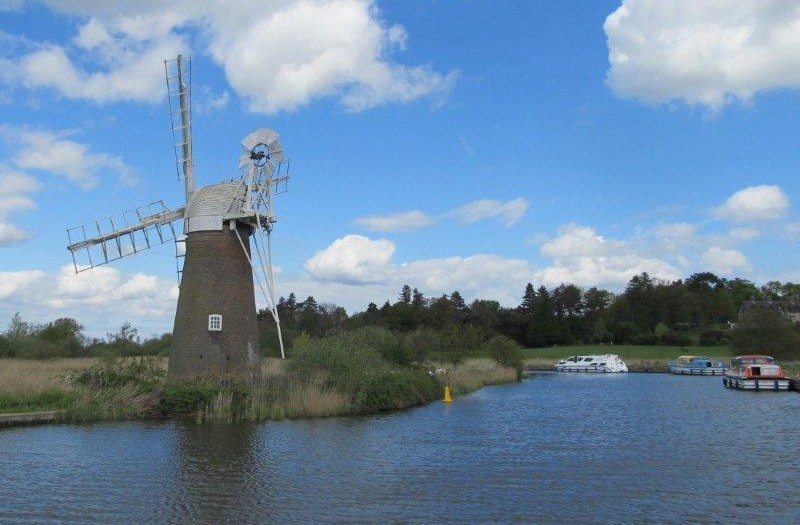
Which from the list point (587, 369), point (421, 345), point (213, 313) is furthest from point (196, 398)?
point (587, 369)

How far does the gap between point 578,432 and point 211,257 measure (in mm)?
15838

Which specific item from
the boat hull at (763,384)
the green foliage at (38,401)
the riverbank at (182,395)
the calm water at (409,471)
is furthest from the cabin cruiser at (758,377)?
the green foliage at (38,401)

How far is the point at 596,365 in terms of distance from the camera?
74875mm

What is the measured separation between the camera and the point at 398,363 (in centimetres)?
3747

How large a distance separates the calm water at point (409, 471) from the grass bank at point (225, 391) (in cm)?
159

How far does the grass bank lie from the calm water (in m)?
1.59

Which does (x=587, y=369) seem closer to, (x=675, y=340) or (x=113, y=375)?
(x=675, y=340)

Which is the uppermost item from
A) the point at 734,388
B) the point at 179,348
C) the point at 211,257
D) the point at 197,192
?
the point at 197,192

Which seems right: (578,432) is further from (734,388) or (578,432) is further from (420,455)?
(734,388)

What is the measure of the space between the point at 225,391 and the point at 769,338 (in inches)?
2313

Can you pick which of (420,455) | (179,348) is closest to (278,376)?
(179,348)

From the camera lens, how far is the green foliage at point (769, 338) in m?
67.8

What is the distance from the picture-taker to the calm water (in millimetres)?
12945

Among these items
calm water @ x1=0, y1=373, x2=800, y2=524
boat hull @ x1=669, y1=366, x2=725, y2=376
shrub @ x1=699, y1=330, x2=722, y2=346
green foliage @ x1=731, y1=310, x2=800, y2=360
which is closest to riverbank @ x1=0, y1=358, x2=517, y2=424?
calm water @ x1=0, y1=373, x2=800, y2=524
